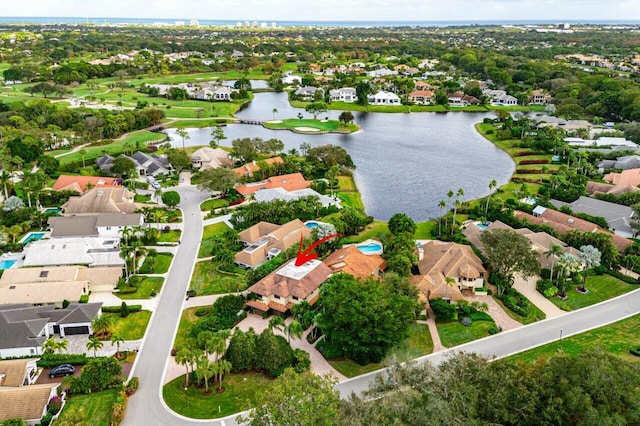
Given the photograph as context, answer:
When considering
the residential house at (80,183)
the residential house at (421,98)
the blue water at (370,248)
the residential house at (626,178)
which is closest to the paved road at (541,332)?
the blue water at (370,248)

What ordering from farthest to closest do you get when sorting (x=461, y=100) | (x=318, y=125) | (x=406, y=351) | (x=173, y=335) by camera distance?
(x=461, y=100)
(x=318, y=125)
(x=173, y=335)
(x=406, y=351)

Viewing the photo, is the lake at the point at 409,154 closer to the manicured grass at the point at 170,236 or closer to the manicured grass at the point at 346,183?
the manicured grass at the point at 346,183

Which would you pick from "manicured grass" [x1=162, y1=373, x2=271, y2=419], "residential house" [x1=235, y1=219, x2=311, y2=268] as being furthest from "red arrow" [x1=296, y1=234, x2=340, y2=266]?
"manicured grass" [x1=162, y1=373, x2=271, y2=419]

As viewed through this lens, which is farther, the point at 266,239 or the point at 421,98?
the point at 421,98

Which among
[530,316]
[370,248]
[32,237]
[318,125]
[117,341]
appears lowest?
[318,125]

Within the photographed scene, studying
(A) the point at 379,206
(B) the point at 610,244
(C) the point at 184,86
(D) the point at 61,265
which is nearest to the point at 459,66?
(C) the point at 184,86

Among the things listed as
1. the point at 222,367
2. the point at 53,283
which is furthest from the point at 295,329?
the point at 53,283

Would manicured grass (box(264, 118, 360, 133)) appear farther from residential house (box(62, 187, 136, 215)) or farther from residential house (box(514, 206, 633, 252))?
residential house (box(514, 206, 633, 252))

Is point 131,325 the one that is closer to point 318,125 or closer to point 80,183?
point 80,183
